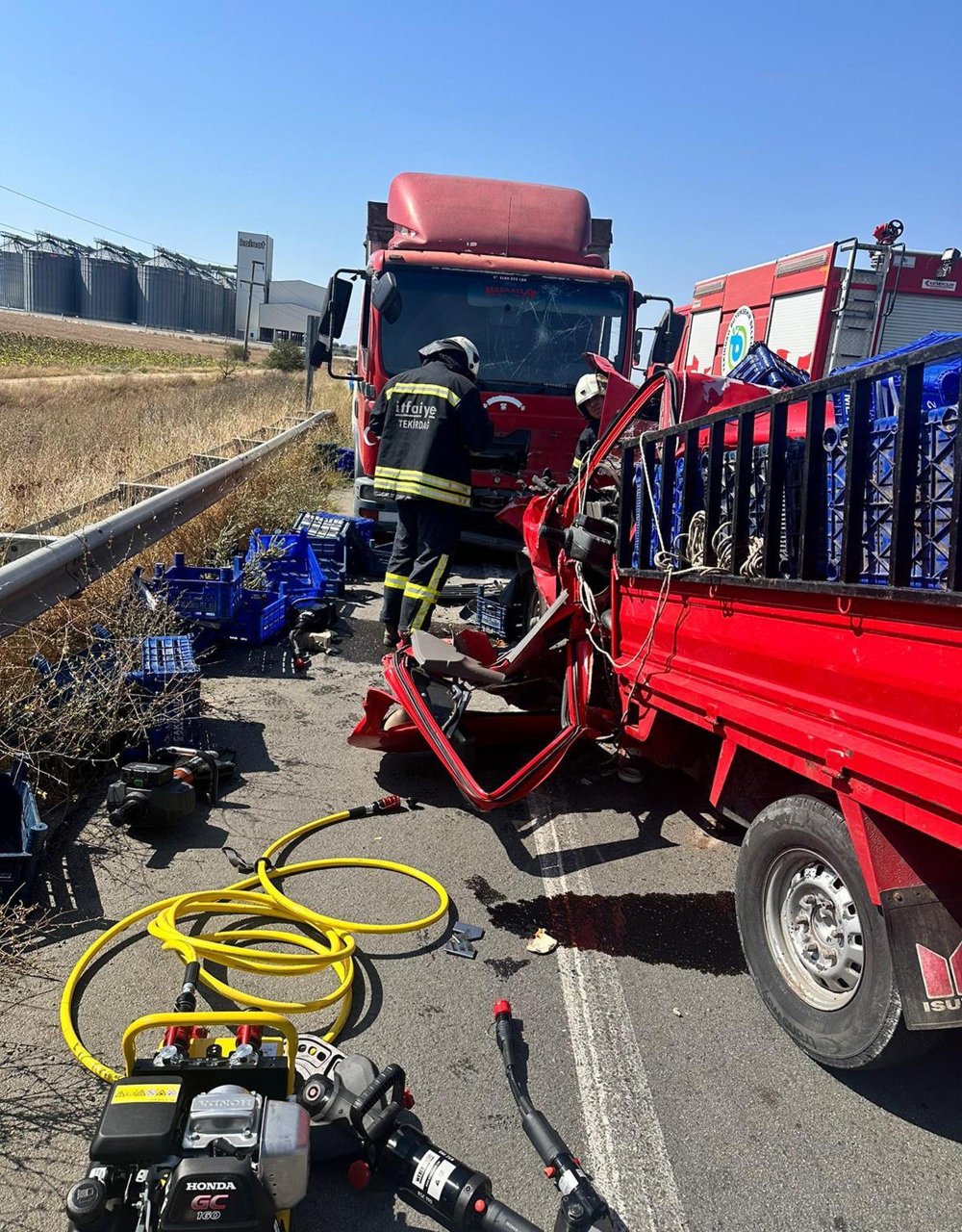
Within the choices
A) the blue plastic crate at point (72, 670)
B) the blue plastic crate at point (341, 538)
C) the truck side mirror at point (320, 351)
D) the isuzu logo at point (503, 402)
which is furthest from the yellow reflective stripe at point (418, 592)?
the truck side mirror at point (320, 351)

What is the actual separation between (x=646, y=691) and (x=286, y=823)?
1.77 metres

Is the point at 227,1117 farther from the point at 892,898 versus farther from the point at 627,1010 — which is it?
the point at 892,898

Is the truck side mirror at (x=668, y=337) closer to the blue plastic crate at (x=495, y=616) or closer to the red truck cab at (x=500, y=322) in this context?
the red truck cab at (x=500, y=322)

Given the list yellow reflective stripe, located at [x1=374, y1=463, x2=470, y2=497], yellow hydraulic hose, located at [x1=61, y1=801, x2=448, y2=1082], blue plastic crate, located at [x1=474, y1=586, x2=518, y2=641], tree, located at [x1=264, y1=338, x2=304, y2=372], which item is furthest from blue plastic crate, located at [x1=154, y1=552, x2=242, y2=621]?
tree, located at [x1=264, y1=338, x2=304, y2=372]

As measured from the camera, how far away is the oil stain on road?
328 centimetres

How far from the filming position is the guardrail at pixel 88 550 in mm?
4270

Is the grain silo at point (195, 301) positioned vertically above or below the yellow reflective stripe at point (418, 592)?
above

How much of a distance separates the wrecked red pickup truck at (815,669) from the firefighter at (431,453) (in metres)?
1.92

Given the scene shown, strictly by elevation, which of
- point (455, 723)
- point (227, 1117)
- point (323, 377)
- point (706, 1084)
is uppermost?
point (323, 377)

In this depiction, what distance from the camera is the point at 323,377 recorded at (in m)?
34.8

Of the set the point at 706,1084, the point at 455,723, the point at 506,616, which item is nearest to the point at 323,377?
the point at 506,616

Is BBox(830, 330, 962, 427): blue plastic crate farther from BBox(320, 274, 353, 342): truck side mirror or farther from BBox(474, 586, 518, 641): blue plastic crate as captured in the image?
BBox(320, 274, 353, 342): truck side mirror

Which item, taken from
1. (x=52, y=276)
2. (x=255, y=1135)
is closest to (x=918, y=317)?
(x=255, y=1135)

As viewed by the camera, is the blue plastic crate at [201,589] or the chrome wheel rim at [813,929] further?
the blue plastic crate at [201,589]
